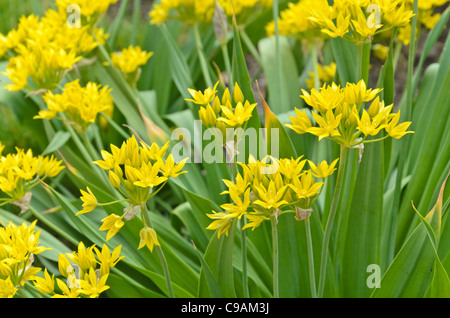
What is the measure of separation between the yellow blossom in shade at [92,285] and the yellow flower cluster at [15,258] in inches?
3.6

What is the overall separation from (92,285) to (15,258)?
12 centimetres

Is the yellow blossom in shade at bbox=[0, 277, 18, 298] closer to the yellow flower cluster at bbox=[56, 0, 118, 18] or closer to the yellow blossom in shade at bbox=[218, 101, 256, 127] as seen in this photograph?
the yellow blossom in shade at bbox=[218, 101, 256, 127]

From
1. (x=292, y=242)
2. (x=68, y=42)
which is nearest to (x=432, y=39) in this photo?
(x=292, y=242)

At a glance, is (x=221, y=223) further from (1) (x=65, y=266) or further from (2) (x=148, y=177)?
(1) (x=65, y=266)

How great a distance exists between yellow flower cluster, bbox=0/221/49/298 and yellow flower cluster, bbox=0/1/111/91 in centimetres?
45

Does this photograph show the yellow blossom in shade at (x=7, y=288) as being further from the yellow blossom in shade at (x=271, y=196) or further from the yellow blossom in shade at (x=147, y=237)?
the yellow blossom in shade at (x=271, y=196)

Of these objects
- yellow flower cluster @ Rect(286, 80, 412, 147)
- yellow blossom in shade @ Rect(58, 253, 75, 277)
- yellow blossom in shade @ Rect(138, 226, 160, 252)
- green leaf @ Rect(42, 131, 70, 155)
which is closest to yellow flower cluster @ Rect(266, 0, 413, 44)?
yellow flower cluster @ Rect(286, 80, 412, 147)

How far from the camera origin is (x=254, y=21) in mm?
1822

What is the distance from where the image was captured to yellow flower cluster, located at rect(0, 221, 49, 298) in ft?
2.31

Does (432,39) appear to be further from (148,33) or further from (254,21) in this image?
(148,33)

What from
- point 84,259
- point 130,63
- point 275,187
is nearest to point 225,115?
point 275,187

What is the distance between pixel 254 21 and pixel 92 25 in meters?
0.72

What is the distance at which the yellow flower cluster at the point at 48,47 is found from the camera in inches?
42.9

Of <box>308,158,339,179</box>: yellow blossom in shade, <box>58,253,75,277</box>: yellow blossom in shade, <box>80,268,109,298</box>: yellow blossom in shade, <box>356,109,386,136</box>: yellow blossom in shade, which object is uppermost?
<box>356,109,386,136</box>: yellow blossom in shade
